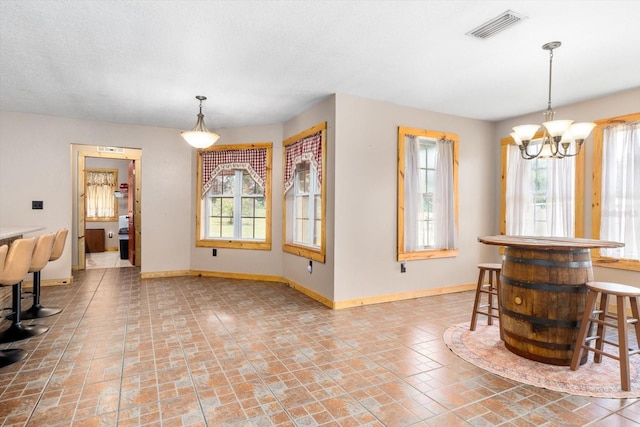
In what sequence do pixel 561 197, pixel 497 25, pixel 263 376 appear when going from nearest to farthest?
1. pixel 263 376
2. pixel 497 25
3. pixel 561 197

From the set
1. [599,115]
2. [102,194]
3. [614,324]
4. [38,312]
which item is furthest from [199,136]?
[102,194]

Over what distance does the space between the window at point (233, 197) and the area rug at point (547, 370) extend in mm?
3704

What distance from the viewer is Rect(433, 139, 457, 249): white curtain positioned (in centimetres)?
515

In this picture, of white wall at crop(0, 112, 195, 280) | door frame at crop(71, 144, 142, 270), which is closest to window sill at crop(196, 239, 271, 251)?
white wall at crop(0, 112, 195, 280)

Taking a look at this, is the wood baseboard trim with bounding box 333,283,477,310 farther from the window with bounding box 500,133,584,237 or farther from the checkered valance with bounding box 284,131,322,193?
the checkered valance with bounding box 284,131,322,193

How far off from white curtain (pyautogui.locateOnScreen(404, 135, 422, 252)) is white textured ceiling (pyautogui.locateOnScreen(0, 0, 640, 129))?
1.95 ft

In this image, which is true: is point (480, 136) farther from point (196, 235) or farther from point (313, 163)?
point (196, 235)

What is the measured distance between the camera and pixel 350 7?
2461mm

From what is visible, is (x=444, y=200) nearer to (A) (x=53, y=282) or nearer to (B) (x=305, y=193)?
(B) (x=305, y=193)

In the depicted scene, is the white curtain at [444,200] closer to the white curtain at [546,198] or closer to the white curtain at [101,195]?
the white curtain at [546,198]

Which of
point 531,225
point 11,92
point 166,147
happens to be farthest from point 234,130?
point 531,225

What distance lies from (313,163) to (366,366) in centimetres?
284

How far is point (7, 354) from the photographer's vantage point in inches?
109

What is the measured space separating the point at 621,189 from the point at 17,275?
6320mm
